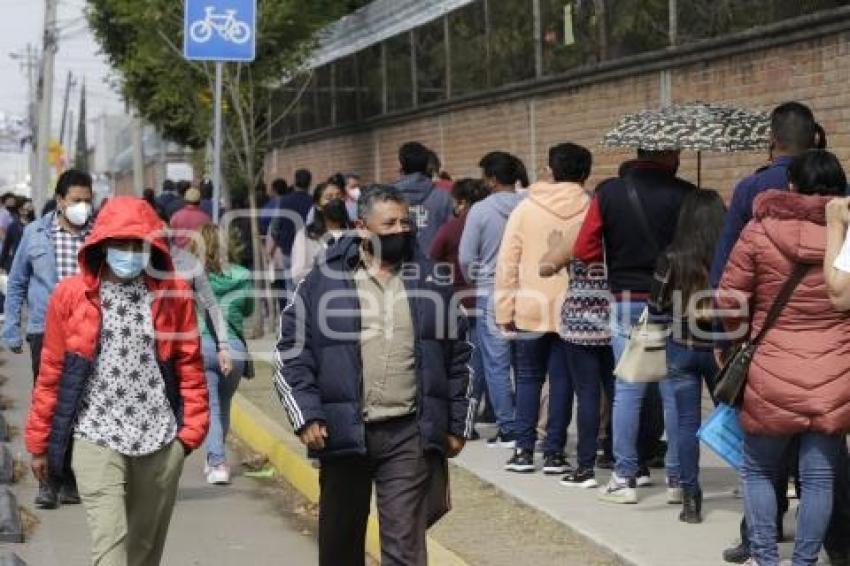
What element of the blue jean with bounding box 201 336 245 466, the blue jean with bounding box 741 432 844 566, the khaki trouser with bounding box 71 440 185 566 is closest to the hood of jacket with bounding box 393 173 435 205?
the blue jean with bounding box 201 336 245 466

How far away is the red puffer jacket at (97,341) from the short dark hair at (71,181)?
11.1ft

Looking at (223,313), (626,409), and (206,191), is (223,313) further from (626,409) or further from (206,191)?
(206,191)

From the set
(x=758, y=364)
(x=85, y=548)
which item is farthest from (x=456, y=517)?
(x=758, y=364)

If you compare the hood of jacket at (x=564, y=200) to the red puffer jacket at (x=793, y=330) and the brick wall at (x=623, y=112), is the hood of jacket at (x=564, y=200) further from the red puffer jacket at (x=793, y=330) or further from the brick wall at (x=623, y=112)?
the red puffer jacket at (x=793, y=330)

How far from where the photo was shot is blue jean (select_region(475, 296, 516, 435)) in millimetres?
11031

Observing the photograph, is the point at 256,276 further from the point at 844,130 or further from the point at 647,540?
the point at 647,540

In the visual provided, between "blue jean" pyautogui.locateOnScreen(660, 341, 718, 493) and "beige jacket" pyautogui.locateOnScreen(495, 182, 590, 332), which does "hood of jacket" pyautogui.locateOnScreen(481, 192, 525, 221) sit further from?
"blue jean" pyautogui.locateOnScreen(660, 341, 718, 493)

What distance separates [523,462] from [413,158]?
283 cm

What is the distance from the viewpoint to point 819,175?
675cm

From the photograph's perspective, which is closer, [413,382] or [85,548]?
[413,382]

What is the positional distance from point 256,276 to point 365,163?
22.5ft

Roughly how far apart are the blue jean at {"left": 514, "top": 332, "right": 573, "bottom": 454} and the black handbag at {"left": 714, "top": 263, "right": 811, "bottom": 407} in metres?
2.98

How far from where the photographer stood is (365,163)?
2673cm

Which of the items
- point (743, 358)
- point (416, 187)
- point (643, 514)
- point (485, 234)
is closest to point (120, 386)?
point (743, 358)
